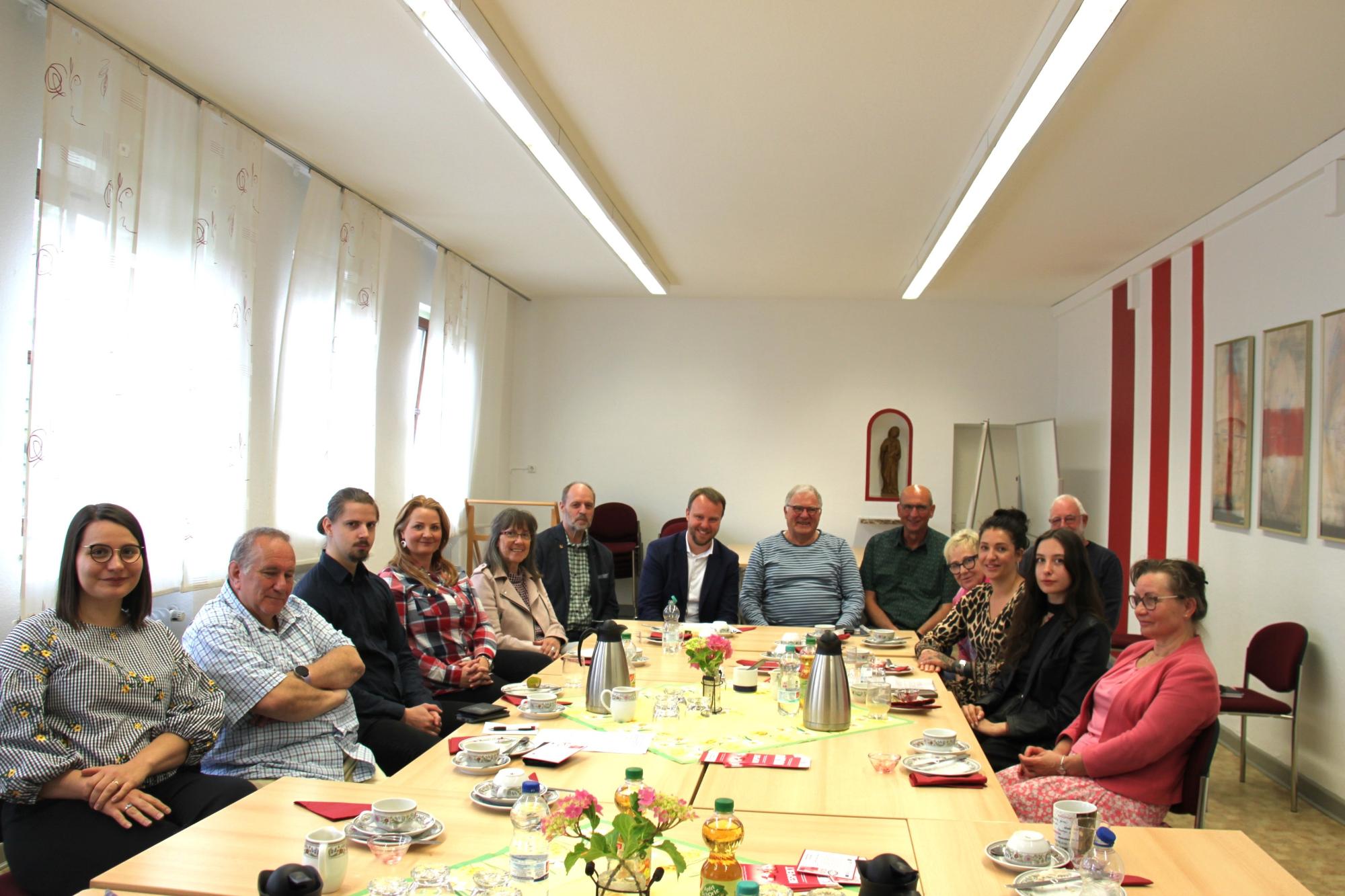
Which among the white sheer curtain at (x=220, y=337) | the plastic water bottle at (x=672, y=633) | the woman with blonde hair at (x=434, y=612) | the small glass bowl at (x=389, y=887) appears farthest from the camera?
the white sheer curtain at (x=220, y=337)

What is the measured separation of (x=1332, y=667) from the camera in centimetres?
479

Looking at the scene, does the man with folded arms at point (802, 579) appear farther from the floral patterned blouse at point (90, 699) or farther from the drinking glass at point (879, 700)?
the floral patterned blouse at point (90, 699)

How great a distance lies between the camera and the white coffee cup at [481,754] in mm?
2502

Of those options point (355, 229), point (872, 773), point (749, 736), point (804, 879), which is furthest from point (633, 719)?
point (355, 229)

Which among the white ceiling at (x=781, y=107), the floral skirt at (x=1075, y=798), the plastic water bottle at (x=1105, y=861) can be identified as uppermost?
the white ceiling at (x=781, y=107)

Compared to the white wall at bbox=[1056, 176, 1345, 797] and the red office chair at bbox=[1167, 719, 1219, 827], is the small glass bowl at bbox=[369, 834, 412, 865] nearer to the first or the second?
the red office chair at bbox=[1167, 719, 1219, 827]

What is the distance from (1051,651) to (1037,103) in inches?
87.3

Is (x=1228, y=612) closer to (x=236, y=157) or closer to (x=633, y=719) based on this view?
(x=633, y=719)

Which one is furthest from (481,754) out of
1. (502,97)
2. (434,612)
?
(502,97)

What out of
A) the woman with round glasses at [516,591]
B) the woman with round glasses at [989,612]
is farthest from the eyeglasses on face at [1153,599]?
the woman with round glasses at [516,591]

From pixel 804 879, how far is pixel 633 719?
132 centimetres

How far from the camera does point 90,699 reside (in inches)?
104

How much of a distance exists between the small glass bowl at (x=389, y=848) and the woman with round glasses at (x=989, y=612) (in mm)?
2689

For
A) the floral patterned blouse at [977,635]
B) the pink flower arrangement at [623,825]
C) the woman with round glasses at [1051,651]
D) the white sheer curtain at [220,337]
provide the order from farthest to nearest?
the white sheer curtain at [220,337]
the floral patterned blouse at [977,635]
the woman with round glasses at [1051,651]
the pink flower arrangement at [623,825]
